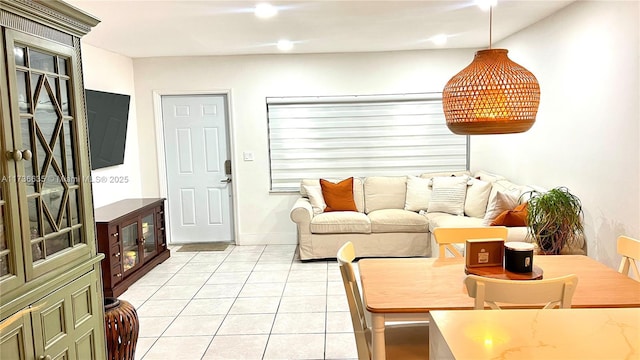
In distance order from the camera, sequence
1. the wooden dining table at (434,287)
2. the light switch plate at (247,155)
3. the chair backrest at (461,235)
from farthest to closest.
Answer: the light switch plate at (247,155)
the chair backrest at (461,235)
the wooden dining table at (434,287)

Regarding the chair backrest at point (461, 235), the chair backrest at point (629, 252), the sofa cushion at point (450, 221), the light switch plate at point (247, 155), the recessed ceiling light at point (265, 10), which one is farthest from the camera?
the light switch plate at point (247, 155)

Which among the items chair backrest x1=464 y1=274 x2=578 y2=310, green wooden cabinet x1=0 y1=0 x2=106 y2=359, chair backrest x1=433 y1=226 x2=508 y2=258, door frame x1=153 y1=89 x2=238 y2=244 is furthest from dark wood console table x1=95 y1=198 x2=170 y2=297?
chair backrest x1=464 y1=274 x2=578 y2=310

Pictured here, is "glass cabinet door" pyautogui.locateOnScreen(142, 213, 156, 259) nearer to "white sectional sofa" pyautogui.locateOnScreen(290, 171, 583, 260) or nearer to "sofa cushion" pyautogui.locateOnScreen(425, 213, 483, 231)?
"white sectional sofa" pyautogui.locateOnScreen(290, 171, 583, 260)

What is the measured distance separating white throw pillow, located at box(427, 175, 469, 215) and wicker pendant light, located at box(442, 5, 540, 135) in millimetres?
3191

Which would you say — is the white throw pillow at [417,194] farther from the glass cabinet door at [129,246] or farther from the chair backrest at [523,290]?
the chair backrest at [523,290]

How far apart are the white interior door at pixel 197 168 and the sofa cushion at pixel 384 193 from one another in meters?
1.78

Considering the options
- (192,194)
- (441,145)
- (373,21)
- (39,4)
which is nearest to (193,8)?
(373,21)

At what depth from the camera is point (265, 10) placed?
3.84 m

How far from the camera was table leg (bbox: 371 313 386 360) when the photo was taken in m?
2.04

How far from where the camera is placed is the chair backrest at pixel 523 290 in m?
1.87

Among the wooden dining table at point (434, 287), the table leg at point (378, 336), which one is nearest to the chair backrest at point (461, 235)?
the wooden dining table at point (434, 287)

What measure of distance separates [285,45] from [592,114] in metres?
3.13

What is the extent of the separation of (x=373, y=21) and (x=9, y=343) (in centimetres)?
363

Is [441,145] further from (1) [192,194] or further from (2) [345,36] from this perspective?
(1) [192,194]
